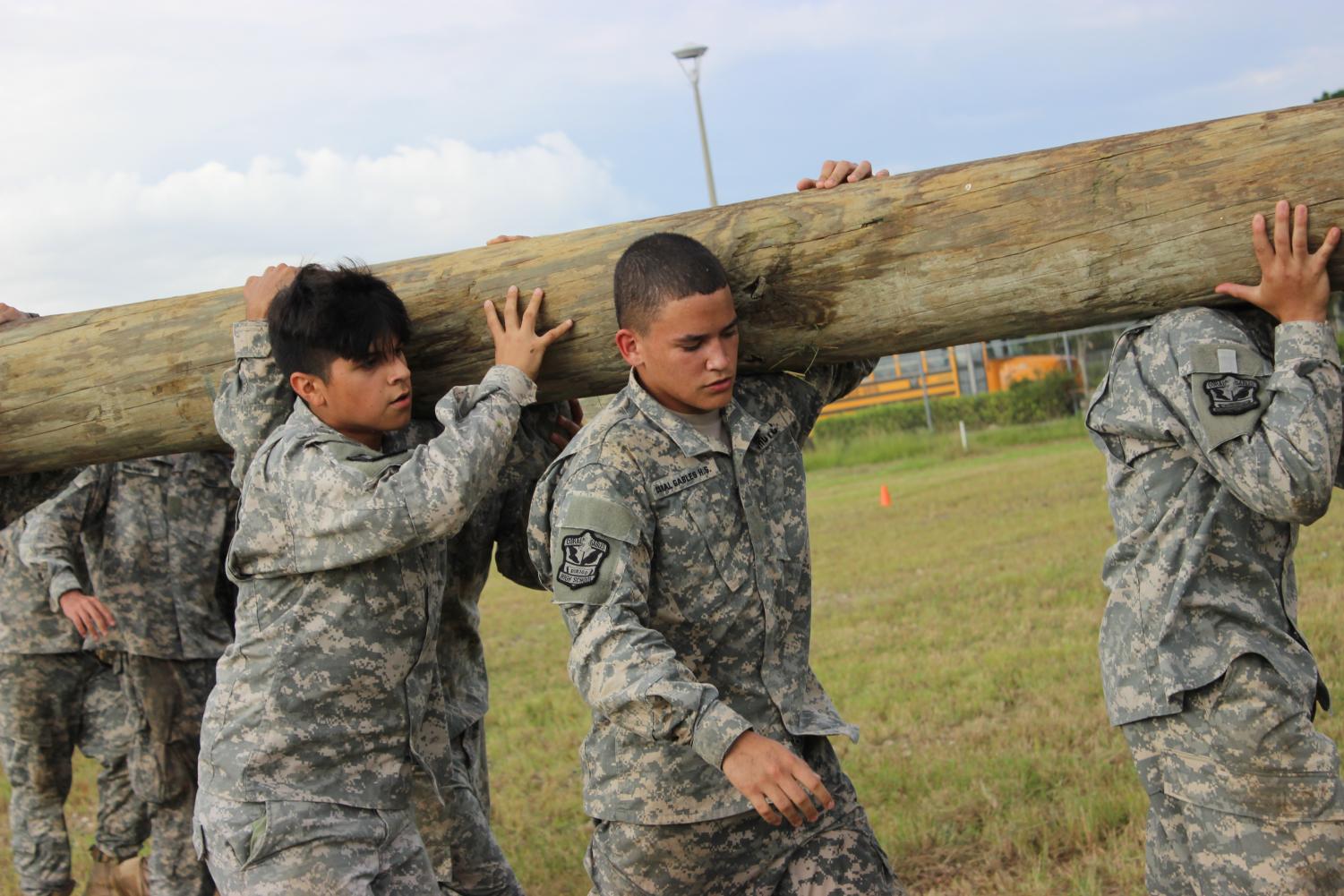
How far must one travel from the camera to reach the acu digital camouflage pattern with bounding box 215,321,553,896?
3771mm

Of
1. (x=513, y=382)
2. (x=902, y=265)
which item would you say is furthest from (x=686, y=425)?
(x=902, y=265)

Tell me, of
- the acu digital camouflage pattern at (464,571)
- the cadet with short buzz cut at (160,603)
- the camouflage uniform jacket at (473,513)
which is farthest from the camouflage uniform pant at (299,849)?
the cadet with short buzz cut at (160,603)

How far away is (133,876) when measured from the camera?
19.2 ft

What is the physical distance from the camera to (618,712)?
2926 mm

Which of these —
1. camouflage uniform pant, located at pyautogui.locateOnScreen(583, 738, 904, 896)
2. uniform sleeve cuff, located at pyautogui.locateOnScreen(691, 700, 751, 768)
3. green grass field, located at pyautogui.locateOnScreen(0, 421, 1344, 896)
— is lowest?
green grass field, located at pyautogui.locateOnScreen(0, 421, 1344, 896)

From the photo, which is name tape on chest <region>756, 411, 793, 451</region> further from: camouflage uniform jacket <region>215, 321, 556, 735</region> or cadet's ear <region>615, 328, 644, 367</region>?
camouflage uniform jacket <region>215, 321, 556, 735</region>

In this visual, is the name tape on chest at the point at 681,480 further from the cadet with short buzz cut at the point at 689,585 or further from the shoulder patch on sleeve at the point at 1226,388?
the shoulder patch on sleeve at the point at 1226,388

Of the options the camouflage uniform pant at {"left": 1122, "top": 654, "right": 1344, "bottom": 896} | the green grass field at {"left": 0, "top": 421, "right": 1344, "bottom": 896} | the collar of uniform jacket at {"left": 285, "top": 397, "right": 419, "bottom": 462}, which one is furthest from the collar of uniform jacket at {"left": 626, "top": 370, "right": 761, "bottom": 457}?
the green grass field at {"left": 0, "top": 421, "right": 1344, "bottom": 896}

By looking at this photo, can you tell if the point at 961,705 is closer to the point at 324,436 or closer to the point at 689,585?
the point at 689,585

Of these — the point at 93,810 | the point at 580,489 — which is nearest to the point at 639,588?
the point at 580,489

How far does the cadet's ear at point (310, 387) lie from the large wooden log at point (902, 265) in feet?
1.41

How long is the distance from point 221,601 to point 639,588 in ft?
10.5

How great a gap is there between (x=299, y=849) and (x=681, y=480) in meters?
1.28

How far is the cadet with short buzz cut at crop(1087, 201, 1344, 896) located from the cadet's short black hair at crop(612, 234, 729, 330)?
39.4 inches
